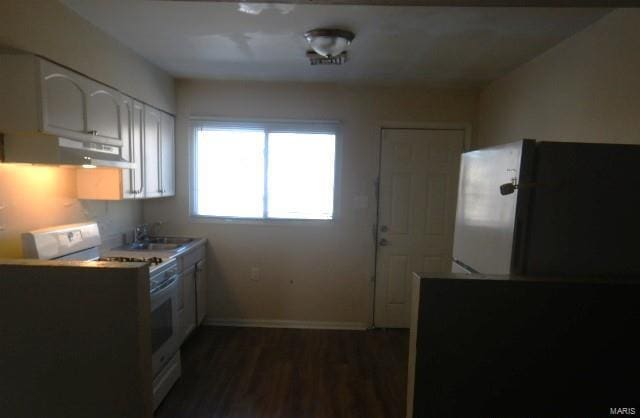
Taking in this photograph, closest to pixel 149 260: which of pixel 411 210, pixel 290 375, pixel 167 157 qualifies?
pixel 167 157

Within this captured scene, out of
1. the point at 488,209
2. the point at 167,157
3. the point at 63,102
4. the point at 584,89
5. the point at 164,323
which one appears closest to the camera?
the point at 488,209

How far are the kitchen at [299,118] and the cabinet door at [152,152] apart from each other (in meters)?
0.11

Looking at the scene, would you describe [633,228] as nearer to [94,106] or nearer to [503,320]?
[503,320]

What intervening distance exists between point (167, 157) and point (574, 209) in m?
3.03

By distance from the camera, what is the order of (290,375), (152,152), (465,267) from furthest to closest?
(152,152)
(290,375)
(465,267)

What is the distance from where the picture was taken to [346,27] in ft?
6.23

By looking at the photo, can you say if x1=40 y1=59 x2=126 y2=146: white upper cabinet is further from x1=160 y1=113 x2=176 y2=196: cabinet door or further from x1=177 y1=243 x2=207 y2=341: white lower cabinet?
x1=177 y1=243 x2=207 y2=341: white lower cabinet

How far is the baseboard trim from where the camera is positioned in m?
3.32

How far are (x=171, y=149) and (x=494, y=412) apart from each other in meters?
3.14

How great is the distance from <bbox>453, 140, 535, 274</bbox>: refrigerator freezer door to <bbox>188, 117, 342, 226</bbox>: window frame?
5.36ft

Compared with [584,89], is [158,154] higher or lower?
lower

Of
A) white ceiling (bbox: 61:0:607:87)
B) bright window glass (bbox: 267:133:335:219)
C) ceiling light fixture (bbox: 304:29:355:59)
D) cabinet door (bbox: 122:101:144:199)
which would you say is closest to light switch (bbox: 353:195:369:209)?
bright window glass (bbox: 267:133:335:219)

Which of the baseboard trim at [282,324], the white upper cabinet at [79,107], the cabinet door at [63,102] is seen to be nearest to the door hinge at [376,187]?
the baseboard trim at [282,324]

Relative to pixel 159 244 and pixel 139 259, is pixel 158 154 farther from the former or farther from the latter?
pixel 139 259
